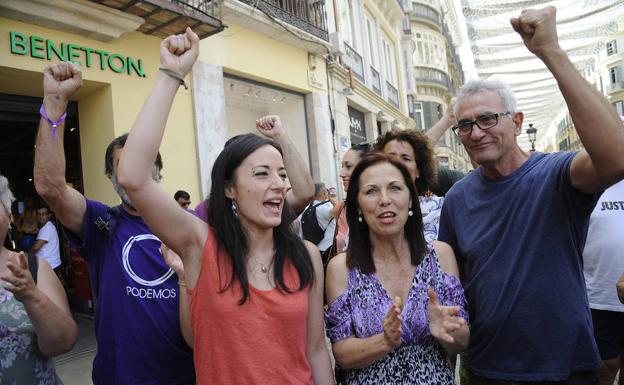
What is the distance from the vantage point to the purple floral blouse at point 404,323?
2082 mm

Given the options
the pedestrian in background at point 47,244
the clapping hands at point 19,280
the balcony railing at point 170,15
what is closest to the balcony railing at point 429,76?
the balcony railing at point 170,15

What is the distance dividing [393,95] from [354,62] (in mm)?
5333

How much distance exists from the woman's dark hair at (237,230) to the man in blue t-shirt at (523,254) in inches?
33.0

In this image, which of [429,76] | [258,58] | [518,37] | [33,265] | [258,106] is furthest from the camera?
[429,76]

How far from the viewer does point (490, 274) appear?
2.13 metres

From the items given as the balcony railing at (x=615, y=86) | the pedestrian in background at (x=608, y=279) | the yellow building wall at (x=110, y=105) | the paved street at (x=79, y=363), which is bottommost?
the paved street at (x=79, y=363)

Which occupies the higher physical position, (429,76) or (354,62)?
(429,76)

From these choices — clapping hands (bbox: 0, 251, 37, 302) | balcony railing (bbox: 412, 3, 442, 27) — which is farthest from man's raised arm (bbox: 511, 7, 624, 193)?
balcony railing (bbox: 412, 3, 442, 27)

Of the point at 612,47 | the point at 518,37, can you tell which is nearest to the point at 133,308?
the point at 518,37

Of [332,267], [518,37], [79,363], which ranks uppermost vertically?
[518,37]

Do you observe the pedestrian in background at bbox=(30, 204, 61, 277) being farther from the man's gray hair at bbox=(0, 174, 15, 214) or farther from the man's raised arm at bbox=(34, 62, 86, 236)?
the man's raised arm at bbox=(34, 62, 86, 236)

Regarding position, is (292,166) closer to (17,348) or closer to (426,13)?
(17,348)

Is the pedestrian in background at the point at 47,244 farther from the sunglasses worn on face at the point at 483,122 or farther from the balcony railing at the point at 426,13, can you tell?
the balcony railing at the point at 426,13

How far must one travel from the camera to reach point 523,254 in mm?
2066
